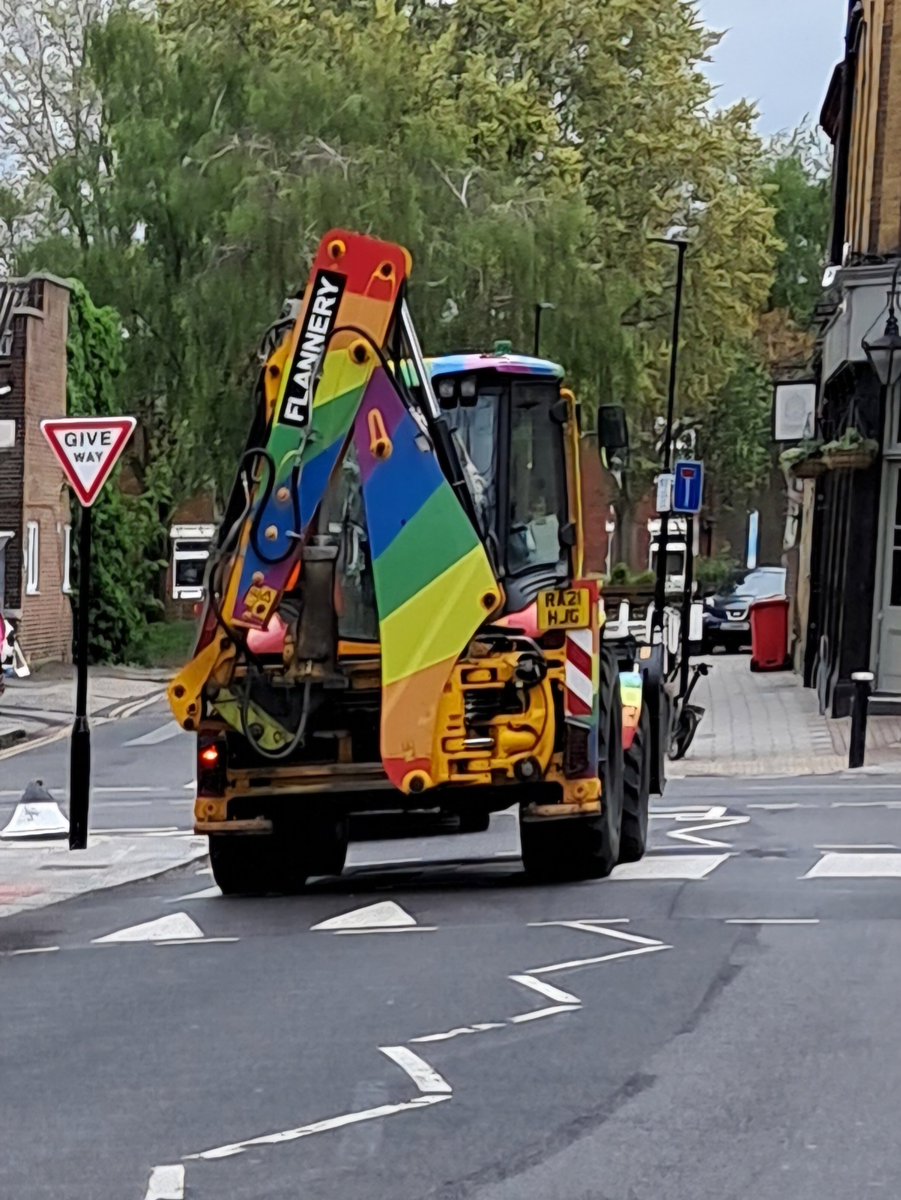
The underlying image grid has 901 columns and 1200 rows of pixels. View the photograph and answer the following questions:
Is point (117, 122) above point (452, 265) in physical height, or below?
above

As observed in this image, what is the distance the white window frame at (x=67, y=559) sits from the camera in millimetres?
40062

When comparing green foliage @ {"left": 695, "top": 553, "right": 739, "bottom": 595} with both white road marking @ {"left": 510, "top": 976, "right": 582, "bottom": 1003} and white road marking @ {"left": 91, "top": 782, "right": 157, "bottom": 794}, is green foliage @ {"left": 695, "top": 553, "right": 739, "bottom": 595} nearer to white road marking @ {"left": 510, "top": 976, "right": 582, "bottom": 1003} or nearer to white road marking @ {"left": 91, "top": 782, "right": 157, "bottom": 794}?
white road marking @ {"left": 91, "top": 782, "right": 157, "bottom": 794}

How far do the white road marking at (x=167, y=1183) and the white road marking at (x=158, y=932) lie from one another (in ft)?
15.4

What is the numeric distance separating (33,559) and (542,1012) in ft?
103

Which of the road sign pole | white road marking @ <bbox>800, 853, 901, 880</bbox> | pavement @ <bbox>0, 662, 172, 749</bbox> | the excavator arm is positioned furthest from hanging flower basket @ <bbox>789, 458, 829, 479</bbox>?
the excavator arm

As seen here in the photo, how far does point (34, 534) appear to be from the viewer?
3866 cm

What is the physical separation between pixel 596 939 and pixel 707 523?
218 feet

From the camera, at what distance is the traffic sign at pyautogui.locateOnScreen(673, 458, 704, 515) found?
1053 inches

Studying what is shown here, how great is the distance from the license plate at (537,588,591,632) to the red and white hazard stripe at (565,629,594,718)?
0.05 metres

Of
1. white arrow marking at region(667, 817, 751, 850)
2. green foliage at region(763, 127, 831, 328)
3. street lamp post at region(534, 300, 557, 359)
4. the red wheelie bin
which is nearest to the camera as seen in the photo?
white arrow marking at region(667, 817, 751, 850)

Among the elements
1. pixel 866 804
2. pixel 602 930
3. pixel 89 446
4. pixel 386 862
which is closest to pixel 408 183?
pixel 866 804

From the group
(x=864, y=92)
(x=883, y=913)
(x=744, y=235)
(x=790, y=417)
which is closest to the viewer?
(x=883, y=913)

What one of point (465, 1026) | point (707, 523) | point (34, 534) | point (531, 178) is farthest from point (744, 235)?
point (465, 1026)

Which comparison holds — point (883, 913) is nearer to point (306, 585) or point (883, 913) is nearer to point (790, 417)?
point (306, 585)
